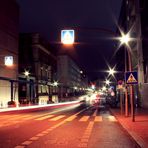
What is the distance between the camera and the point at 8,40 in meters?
62.2

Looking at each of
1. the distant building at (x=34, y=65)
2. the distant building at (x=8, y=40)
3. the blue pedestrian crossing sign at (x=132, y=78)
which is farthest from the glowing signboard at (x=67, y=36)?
the distant building at (x=34, y=65)

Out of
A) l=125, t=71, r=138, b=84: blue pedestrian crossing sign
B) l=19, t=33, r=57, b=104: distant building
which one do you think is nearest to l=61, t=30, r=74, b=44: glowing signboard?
l=125, t=71, r=138, b=84: blue pedestrian crossing sign

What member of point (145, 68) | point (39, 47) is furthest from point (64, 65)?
point (145, 68)

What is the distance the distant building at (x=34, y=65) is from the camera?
251ft

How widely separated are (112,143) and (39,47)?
3046 inches

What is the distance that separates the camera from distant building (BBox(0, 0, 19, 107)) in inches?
2320

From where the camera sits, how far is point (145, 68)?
4250 centimetres

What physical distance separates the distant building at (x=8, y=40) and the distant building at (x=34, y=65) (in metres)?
11.0

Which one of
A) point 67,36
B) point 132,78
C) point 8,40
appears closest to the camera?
point 67,36

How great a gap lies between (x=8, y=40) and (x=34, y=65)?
23.9m

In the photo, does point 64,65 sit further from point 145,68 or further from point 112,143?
point 112,143

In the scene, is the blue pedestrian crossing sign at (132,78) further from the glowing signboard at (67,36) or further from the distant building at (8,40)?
the distant building at (8,40)

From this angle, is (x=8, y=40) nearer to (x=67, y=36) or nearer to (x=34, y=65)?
(x=34, y=65)

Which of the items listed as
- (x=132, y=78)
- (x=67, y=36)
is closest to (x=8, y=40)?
(x=132, y=78)
